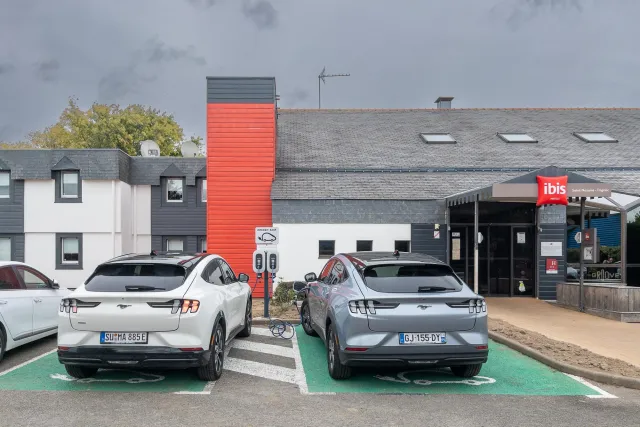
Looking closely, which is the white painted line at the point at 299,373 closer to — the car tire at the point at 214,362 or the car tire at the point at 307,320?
the car tire at the point at 307,320

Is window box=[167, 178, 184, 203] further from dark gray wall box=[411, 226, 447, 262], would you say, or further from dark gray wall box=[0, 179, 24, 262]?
dark gray wall box=[411, 226, 447, 262]

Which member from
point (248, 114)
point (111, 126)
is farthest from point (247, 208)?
point (111, 126)

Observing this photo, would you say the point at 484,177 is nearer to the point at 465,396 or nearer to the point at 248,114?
the point at 248,114

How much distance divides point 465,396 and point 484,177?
11855 millimetres

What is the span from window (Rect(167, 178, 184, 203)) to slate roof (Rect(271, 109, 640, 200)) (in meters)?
4.62

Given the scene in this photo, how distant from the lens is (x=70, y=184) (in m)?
19.8

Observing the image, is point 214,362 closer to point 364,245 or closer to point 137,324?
point 137,324

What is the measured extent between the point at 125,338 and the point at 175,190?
52.5 ft

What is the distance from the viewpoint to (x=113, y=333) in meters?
5.92

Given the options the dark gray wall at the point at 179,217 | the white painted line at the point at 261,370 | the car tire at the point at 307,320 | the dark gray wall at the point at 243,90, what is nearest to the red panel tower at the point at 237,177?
the dark gray wall at the point at 243,90

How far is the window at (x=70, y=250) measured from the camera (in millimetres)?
19750

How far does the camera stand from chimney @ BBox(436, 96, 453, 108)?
27.0 meters

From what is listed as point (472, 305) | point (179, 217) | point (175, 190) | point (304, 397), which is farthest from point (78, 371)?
point (175, 190)

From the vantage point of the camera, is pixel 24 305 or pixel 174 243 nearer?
pixel 24 305
